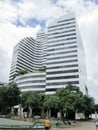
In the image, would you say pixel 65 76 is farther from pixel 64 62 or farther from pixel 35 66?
pixel 35 66

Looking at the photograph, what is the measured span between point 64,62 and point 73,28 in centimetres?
2172

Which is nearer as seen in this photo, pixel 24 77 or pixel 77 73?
pixel 77 73

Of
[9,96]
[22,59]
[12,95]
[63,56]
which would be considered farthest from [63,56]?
[22,59]

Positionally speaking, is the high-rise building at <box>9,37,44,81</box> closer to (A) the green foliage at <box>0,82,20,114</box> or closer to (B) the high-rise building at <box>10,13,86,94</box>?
(B) the high-rise building at <box>10,13,86,94</box>

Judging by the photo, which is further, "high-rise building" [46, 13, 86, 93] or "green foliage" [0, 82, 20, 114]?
"high-rise building" [46, 13, 86, 93]

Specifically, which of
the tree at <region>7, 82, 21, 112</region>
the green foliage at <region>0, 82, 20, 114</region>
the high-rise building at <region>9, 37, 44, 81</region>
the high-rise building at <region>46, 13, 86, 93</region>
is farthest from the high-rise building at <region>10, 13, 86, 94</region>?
the high-rise building at <region>9, 37, 44, 81</region>

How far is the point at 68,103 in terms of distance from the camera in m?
59.2

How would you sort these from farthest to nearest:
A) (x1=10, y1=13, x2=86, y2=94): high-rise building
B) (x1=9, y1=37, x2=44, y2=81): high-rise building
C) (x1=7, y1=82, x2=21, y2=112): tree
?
(x1=9, y1=37, x2=44, y2=81): high-rise building
(x1=10, y1=13, x2=86, y2=94): high-rise building
(x1=7, y1=82, x2=21, y2=112): tree

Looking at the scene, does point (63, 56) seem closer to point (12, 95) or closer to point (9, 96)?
point (12, 95)

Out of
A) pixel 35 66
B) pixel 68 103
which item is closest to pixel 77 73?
pixel 68 103

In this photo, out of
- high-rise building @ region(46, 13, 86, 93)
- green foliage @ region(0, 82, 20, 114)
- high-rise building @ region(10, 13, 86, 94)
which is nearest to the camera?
green foliage @ region(0, 82, 20, 114)

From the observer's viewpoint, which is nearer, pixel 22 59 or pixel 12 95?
pixel 12 95

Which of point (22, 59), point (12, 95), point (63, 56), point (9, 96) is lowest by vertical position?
point (9, 96)

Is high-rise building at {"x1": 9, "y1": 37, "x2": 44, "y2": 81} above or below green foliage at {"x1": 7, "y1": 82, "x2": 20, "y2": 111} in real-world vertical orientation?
above
